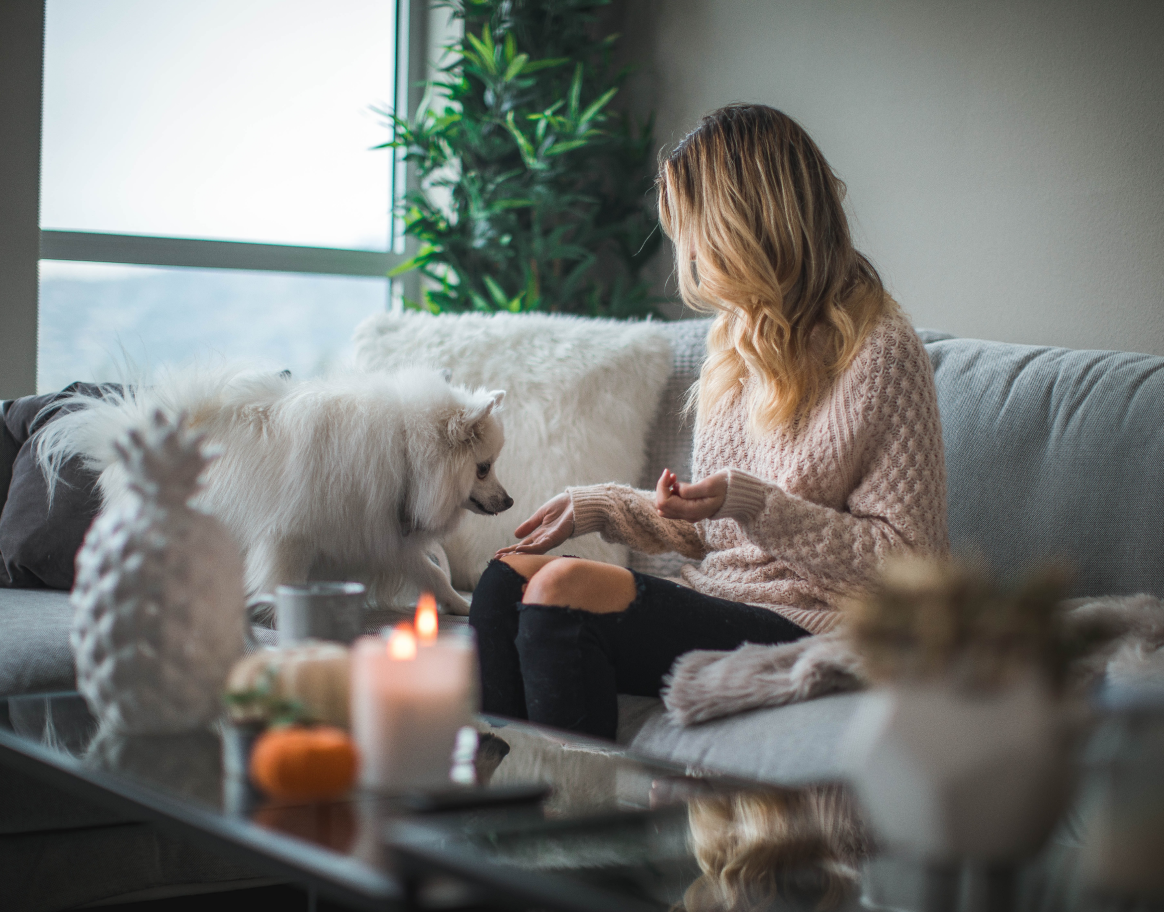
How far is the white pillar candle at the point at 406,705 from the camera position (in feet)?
2.46

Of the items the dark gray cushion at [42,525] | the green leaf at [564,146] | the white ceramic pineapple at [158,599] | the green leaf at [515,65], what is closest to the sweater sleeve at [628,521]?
the white ceramic pineapple at [158,599]

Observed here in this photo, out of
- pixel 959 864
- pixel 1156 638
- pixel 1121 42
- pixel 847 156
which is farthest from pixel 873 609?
pixel 847 156

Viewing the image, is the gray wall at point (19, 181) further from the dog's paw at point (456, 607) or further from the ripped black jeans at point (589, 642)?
the ripped black jeans at point (589, 642)

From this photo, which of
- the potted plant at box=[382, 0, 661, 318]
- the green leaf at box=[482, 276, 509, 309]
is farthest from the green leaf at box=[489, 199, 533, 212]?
the green leaf at box=[482, 276, 509, 309]

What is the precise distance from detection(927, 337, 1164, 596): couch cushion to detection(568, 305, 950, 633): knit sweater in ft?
0.81

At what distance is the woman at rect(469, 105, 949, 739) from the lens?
148cm

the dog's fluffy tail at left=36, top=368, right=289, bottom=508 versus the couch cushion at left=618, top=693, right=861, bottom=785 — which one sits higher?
the dog's fluffy tail at left=36, top=368, right=289, bottom=508

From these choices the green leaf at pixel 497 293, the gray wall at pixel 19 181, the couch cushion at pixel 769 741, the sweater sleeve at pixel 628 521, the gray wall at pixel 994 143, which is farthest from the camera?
the green leaf at pixel 497 293

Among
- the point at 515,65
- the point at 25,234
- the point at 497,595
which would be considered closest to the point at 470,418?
the point at 497,595

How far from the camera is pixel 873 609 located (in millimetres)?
625

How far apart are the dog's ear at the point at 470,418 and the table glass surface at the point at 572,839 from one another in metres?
1.05

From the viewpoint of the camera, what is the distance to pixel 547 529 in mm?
1728

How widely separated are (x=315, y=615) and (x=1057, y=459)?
1.34 m

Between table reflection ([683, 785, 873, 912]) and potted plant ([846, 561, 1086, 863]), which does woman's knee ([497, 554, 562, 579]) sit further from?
potted plant ([846, 561, 1086, 863])
